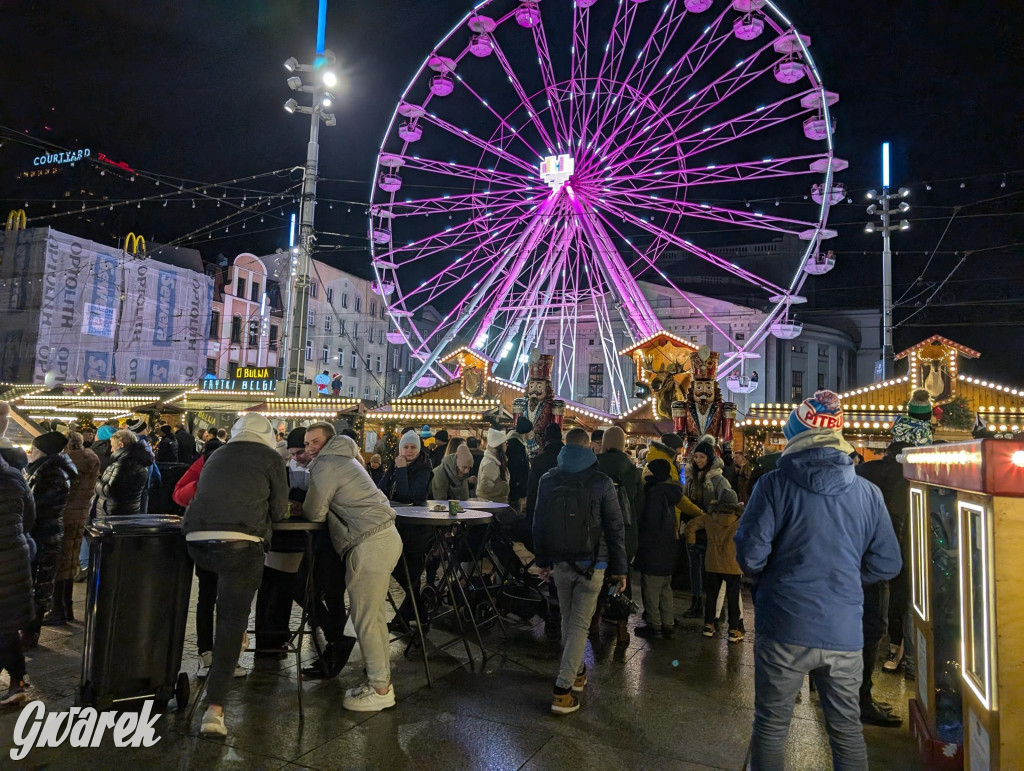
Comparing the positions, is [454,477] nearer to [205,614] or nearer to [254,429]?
[205,614]

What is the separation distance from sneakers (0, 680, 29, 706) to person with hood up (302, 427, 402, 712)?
194 cm

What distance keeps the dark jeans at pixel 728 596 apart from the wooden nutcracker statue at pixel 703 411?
5.59m

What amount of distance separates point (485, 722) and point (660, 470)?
3225 mm

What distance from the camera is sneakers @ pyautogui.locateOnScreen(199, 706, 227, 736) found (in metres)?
3.79

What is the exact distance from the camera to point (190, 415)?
2500 cm

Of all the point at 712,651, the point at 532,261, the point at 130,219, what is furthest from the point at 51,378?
the point at 712,651

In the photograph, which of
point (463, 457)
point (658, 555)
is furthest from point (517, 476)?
point (658, 555)

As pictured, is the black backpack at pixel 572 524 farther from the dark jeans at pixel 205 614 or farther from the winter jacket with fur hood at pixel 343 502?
the dark jeans at pixel 205 614

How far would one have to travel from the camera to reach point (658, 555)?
636cm

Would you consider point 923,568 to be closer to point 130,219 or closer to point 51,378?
point 51,378

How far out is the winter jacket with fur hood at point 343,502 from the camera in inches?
169

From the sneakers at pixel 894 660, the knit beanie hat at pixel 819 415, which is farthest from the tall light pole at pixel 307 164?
the knit beanie hat at pixel 819 415

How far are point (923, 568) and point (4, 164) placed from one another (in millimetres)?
63841

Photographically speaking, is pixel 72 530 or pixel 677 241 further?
pixel 677 241
